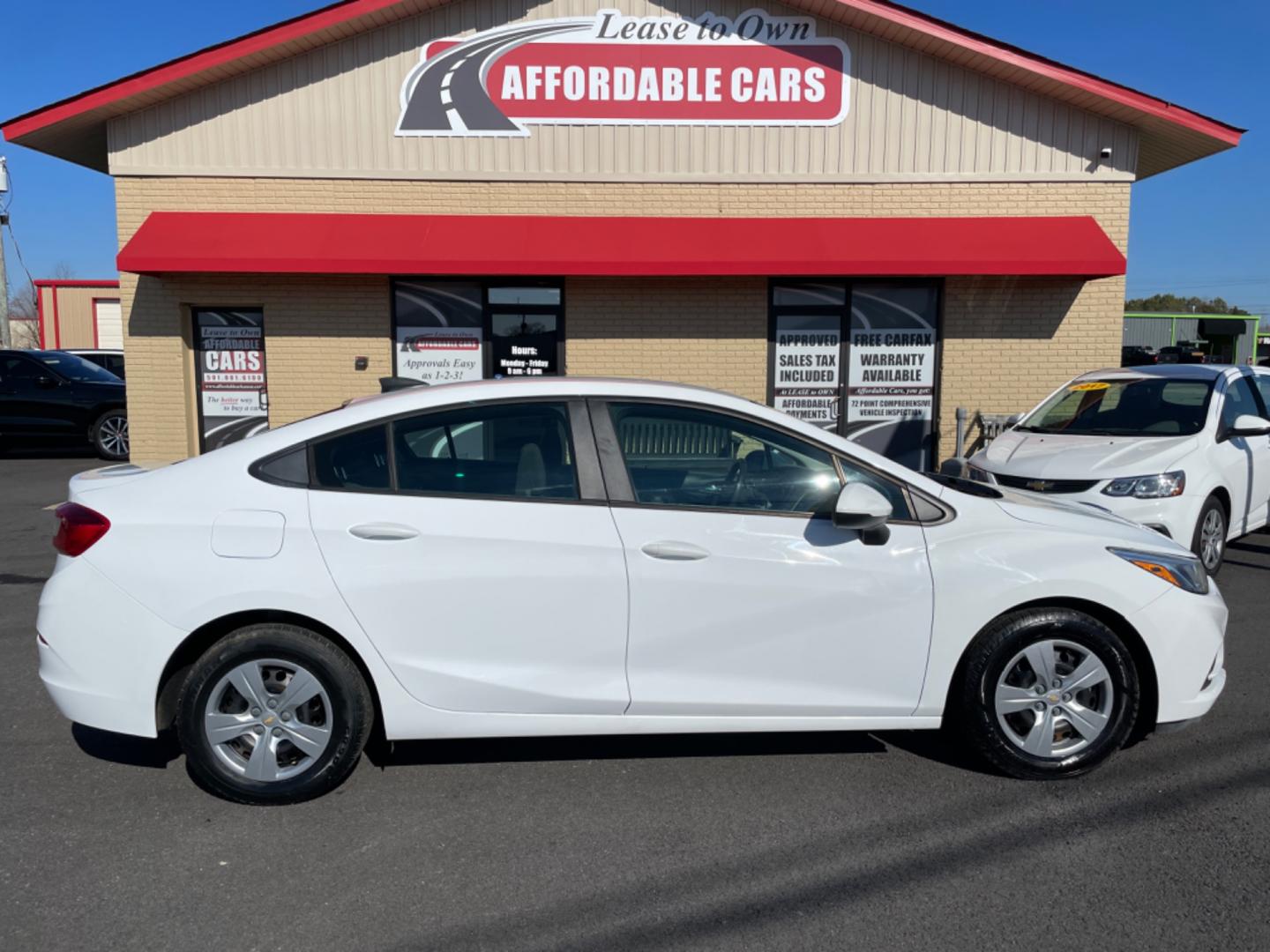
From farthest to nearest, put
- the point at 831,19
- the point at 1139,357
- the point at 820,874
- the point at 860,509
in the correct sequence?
1. the point at 1139,357
2. the point at 831,19
3. the point at 860,509
4. the point at 820,874

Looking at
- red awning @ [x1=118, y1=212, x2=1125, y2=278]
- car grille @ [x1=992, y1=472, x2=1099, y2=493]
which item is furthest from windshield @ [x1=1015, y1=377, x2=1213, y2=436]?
red awning @ [x1=118, y1=212, x2=1125, y2=278]

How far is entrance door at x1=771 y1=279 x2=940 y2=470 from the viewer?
11383mm

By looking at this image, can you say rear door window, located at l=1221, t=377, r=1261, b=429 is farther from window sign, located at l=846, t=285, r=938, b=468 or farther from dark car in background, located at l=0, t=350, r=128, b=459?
dark car in background, located at l=0, t=350, r=128, b=459

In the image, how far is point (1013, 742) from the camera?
3.84m

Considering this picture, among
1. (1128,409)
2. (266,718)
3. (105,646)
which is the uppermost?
(1128,409)

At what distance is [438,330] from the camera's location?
11.3 meters

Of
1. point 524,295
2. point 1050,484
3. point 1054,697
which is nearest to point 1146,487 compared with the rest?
point 1050,484

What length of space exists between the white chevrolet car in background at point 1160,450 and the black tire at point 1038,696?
2855mm

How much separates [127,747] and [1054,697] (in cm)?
400

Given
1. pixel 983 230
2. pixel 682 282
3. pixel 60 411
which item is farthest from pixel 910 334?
pixel 60 411

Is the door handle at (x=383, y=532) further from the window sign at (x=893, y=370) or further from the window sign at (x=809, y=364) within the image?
the window sign at (x=893, y=370)

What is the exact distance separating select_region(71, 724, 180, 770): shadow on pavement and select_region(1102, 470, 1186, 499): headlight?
583 centimetres

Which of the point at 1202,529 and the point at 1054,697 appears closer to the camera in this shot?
the point at 1054,697

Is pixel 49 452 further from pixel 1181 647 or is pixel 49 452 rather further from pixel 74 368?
pixel 1181 647
